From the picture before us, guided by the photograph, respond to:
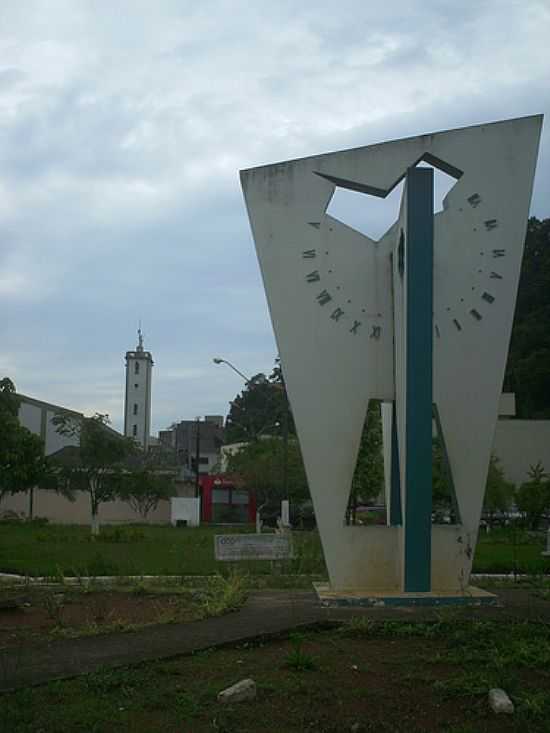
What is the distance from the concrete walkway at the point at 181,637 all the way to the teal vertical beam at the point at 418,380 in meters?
1.00

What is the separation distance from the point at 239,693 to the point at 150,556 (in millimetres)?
15423

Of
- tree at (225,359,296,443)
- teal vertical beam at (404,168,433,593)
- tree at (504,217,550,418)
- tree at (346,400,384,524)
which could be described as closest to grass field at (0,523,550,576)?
teal vertical beam at (404,168,433,593)

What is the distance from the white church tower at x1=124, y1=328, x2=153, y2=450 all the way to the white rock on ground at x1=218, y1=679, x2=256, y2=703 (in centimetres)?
8162

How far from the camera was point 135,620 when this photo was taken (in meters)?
10.0

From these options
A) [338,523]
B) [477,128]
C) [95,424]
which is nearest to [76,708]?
[338,523]

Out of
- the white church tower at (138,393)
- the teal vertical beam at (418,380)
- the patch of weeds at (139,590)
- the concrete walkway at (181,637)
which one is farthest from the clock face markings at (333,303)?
the white church tower at (138,393)

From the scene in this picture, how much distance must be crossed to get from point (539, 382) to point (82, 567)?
36250mm

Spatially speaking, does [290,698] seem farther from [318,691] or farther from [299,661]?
[299,661]

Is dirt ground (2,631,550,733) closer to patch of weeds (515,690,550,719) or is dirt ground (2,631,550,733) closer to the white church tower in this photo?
patch of weeds (515,690,550,719)

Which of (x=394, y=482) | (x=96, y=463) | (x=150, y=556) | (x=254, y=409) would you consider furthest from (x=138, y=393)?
(x=394, y=482)

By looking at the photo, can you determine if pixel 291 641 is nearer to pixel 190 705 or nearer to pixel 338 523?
pixel 190 705

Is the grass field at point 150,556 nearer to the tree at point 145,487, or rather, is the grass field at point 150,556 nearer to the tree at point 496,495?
the tree at point 145,487

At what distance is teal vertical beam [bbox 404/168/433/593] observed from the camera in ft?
37.2

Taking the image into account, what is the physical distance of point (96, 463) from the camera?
106 ft
